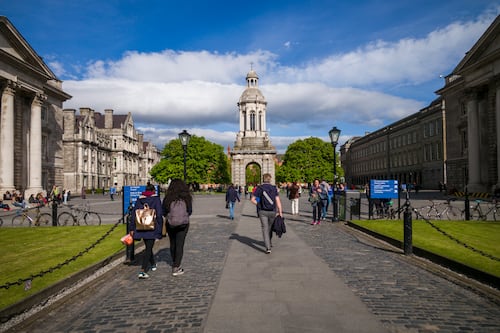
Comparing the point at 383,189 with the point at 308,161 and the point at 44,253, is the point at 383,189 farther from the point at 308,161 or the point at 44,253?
the point at 308,161

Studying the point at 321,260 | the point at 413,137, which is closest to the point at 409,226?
the point at 321,260

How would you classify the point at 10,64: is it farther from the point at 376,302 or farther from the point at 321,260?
the point at 376,302

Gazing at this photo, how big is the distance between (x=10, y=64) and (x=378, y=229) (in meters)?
31.2

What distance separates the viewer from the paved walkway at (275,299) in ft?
16.8

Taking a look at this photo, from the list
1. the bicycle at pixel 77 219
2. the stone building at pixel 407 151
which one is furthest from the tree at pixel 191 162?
the bicycle at pixel 77 219

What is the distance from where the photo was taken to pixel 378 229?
47.9 ft

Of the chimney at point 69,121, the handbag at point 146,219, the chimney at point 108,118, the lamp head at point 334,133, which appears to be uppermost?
the chimney at point 108,118

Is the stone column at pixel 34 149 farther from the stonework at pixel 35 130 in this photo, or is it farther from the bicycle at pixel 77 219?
the bicycle at pixel 77 219

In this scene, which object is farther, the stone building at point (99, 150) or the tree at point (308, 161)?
the tree at point (308, 161)

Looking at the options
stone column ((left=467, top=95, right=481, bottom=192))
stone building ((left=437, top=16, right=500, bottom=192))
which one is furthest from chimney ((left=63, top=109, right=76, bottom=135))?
stone column ((left=467, top=95, right=481, bottom=192))

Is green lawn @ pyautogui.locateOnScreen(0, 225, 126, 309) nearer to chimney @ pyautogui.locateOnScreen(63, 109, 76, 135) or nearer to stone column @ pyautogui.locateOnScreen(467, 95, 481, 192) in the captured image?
stone column @ pyautogui.locateOnScreen(467, 95, 481, 192)

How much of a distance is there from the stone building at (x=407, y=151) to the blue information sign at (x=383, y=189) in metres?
46.0

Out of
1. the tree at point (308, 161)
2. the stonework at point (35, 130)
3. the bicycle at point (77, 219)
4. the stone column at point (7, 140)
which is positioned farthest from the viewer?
the tree at point (308, 161)

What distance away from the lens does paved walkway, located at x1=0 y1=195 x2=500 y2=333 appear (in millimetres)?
5129
